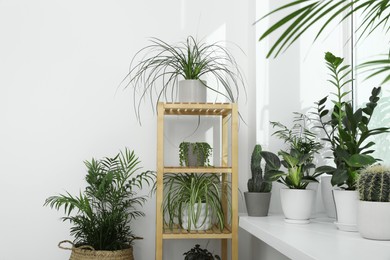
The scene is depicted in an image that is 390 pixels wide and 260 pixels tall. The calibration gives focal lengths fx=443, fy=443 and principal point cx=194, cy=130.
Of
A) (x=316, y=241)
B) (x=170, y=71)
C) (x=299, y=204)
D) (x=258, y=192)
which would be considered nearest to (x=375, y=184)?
(x=316, y=241)

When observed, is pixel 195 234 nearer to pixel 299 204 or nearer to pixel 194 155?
pixel 194 155

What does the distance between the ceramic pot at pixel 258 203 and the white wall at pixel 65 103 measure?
1.26 feet

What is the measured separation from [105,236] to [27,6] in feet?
4.01

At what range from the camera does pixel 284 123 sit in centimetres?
205

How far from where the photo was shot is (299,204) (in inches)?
Result: 64.7

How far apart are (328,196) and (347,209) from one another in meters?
0.37

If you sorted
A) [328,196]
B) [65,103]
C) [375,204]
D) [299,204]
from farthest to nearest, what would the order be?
[65,103] → [328,196] → [299,204] → [375,204]

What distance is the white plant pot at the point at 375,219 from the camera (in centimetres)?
119

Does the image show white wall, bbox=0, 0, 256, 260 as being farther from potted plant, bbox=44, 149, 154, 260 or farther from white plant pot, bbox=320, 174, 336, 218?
white plant pot, bbox=320, 174, 336, 218

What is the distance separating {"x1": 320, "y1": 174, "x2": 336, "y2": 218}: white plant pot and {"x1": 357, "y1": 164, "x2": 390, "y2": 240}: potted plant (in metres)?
0.55

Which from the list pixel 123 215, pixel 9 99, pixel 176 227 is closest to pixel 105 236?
pixel 123 215

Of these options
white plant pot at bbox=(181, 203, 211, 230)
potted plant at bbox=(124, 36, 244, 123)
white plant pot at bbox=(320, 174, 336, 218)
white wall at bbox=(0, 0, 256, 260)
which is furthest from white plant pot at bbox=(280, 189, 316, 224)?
potted plant at bbox=(124, 36, 244, 123)

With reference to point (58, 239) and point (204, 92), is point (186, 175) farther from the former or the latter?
point (58, 239)

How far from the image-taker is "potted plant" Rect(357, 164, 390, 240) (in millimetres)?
1192
